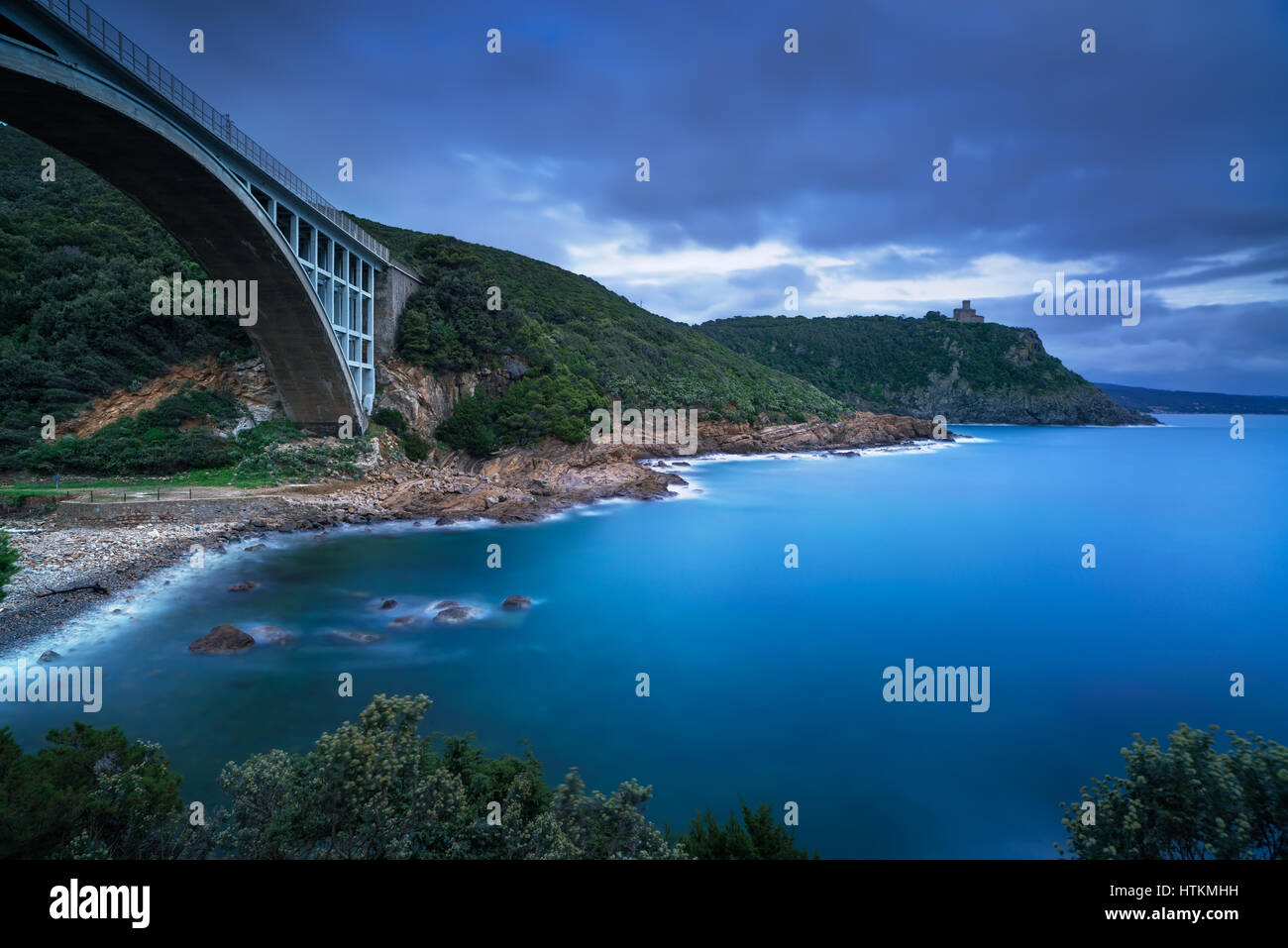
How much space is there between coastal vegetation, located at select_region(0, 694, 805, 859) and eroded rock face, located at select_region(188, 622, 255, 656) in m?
6.10

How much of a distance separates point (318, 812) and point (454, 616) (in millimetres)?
8722

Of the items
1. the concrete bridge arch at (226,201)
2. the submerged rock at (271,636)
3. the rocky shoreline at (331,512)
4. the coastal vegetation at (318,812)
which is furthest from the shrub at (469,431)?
the coastal vegetation at (318,812)

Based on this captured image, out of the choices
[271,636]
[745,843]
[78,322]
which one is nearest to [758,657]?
[745,843]

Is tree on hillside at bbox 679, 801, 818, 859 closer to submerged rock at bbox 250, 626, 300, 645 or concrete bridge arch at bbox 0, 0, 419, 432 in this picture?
submerged rock at bbox 250, 626, 300, 645

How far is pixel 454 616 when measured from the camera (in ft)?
43.8

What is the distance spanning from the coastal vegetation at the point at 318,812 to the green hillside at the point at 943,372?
89.7 meters

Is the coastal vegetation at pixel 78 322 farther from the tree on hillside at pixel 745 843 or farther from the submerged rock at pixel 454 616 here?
the tree on hillside at pixel 745 843

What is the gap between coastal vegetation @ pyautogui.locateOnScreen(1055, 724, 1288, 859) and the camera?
4496 millimetres

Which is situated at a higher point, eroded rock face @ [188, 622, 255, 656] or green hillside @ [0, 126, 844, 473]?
green hillside @ [0, 126, 844, 473]

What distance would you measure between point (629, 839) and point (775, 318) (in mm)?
114435

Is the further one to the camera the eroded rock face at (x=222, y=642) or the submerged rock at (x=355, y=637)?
the submerged rock at (x=355, y=637)

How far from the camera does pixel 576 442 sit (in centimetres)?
3209

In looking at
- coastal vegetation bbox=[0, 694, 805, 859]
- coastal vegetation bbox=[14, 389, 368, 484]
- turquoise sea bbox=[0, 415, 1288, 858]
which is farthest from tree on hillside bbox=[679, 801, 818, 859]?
coastal vegetation bbox=[14, 389, 368, 484]

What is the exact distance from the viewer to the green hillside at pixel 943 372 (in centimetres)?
9388
